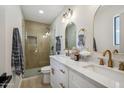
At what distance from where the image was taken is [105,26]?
5.80 feet

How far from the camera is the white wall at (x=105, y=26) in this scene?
1.63 metres

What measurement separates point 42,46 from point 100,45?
3.79 meters

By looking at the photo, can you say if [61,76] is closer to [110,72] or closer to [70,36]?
[110,72]

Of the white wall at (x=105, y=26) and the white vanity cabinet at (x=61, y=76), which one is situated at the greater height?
the white wall at (x=105, y=26)

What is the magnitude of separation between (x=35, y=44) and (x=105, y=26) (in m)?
4.00

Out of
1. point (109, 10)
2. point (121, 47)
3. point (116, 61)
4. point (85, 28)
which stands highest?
point (109, 10)

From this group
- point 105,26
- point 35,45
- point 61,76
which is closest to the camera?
point 105,26

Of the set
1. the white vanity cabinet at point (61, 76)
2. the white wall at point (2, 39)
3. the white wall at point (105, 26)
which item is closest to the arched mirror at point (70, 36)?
the white vanity cabinet at point (61, 76)

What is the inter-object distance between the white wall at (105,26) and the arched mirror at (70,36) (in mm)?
896

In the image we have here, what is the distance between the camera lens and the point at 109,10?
5.56 ft

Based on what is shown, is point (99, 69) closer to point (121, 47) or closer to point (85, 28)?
point (121, 47)

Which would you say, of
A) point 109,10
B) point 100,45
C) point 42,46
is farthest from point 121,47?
point 42,46

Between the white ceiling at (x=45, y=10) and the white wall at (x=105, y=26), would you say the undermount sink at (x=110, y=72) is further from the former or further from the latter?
the white ceiling at (x=45, y=10)

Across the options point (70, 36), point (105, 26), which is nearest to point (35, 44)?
point (70, 36)
